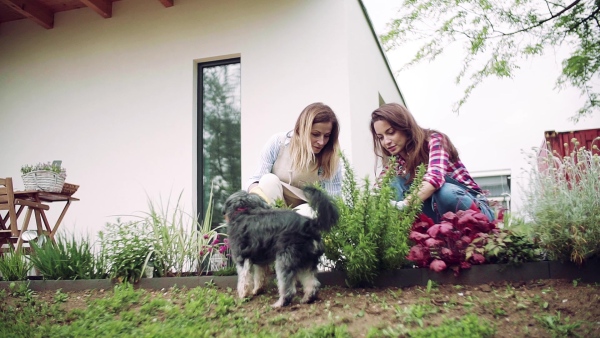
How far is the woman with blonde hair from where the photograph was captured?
12.7 ft

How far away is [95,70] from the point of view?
7301mm

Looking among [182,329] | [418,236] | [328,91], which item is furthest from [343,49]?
[182,329]

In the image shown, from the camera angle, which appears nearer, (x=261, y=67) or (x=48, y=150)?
(x=261, y=67)

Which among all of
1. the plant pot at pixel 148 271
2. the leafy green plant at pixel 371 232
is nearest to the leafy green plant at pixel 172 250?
the plant pot at pixel 148 271

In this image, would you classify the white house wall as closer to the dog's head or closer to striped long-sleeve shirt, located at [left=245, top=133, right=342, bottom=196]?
striped long-sleeve shirt, located at [left=245, top=133, right=342, bottom=196]

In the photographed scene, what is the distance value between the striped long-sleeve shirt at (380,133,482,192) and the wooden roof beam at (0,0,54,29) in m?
6.18

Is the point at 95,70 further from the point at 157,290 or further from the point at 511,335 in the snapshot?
the point at 511,335

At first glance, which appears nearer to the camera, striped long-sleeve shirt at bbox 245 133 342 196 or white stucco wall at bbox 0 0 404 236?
striped long-sleeve shirt at bbox 245 133 342 196

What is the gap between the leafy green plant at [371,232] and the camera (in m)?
3.19

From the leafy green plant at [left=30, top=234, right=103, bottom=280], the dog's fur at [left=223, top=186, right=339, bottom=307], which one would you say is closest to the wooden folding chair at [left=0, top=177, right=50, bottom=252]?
the leafy green plant at [left=30, top=234, right=103, bottom=280]

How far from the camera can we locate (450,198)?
3.72 m

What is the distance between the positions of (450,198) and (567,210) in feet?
2.89

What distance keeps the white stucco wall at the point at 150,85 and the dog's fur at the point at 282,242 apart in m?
2.93

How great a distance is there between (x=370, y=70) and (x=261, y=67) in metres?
1.99
